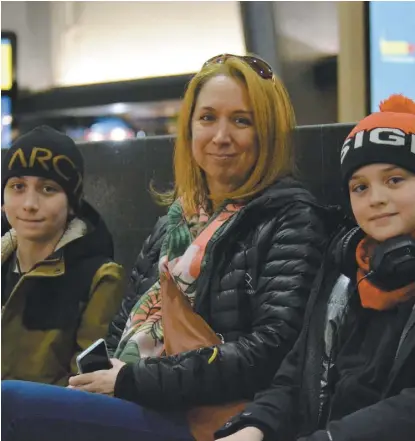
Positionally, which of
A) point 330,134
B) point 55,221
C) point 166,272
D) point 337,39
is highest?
point 337,39

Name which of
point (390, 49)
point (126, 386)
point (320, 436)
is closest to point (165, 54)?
point (390, 49)

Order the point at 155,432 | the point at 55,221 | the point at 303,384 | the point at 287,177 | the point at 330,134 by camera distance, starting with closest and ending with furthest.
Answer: the point at 303,384, the point at 155,432, the point at 287,177, the point at 330,134, the point at 55,221

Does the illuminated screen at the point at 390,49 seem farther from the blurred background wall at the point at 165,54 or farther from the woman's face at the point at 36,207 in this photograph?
the woman's face at the point at 36,207

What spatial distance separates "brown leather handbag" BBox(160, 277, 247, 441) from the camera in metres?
1.66

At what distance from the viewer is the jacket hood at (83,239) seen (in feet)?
7.05

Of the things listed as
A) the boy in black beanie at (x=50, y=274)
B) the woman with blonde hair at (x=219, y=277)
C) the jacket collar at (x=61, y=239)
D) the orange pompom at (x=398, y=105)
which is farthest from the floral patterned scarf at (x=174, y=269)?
the orange pompom at (x=398, y=105)

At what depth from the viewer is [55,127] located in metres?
2.20

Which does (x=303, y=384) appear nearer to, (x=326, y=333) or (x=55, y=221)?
(x=326, y=333)

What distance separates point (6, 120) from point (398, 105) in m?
1.24

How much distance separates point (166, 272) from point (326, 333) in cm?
48

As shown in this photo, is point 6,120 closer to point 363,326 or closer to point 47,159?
point 47,159

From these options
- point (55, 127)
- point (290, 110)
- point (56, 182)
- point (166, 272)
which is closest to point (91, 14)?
point (55, 127)

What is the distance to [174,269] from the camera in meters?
1.81

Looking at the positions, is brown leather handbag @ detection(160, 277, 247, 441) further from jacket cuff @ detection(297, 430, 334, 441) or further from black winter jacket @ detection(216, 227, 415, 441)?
jacket cuff @ detection(297, 430, 334, 441)
